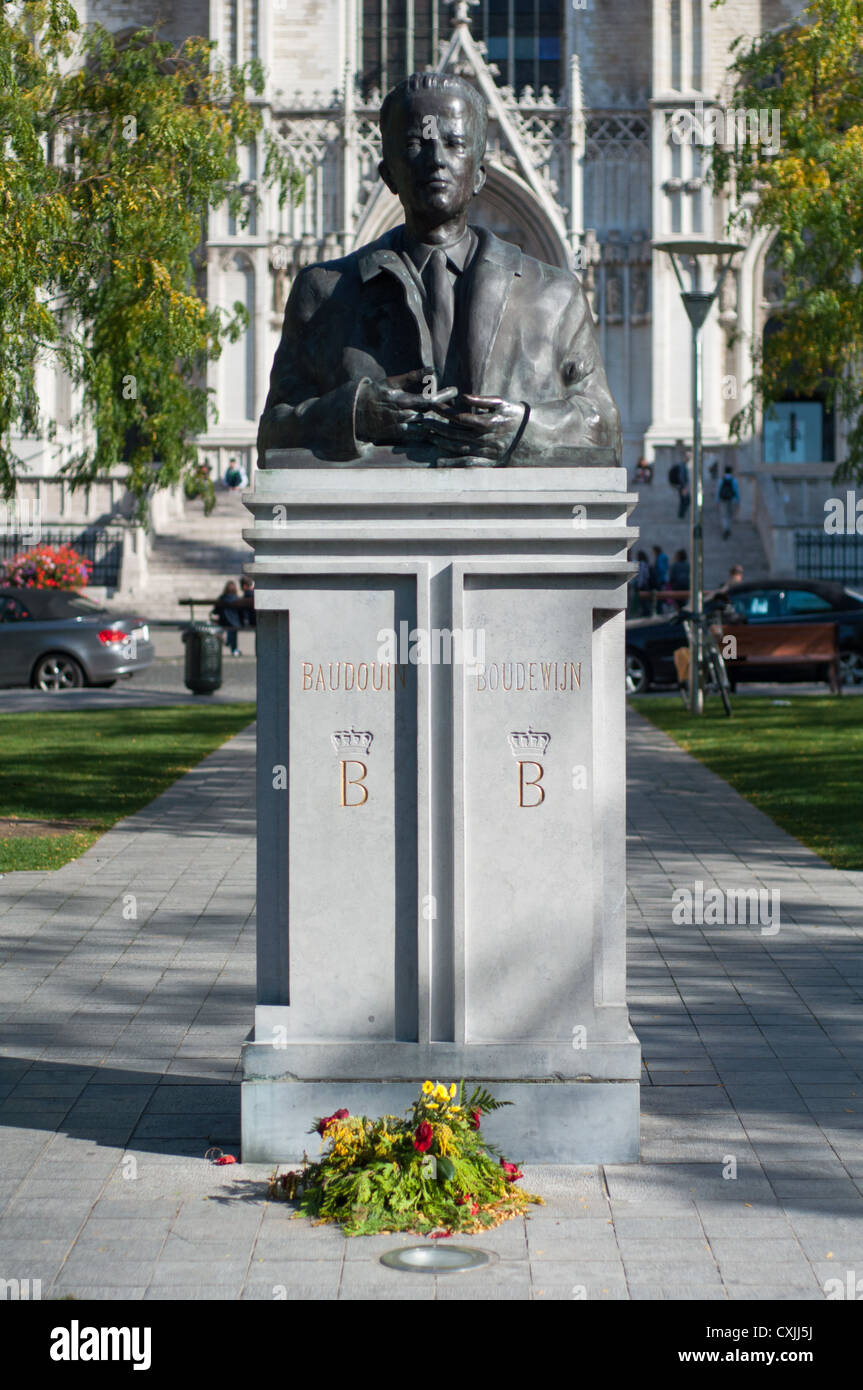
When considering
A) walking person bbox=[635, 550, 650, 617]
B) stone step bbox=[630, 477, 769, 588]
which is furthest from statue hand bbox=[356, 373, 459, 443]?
stone step bbox=[630, 477, 769, 588]

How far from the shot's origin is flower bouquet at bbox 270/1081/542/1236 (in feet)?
16.3

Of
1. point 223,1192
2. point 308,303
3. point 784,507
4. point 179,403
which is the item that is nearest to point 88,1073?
point 223,1192

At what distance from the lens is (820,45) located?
67.2 feet

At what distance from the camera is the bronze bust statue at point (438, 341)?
547cm

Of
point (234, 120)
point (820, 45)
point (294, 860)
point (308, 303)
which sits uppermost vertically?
point (820, 45)

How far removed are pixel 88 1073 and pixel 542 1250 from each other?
92.3 inches

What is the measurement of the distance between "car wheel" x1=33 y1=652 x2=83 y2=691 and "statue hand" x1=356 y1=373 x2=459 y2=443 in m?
21.6

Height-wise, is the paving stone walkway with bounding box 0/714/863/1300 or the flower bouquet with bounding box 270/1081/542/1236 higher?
the flower bouquet with bounding box 270/1081/542/1236

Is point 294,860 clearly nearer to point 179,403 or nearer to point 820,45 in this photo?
point 179,403

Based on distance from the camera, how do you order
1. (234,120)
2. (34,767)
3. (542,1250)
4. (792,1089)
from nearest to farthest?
(542,1250), (792,1089), (34,767), (234,120)

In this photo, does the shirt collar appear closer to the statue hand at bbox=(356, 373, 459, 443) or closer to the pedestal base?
the statue hand at bbox=(356, 373, 459, 443)

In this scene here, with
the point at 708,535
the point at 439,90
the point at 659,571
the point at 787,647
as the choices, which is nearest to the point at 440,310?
the point at 439,90

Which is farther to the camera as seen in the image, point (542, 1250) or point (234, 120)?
point (234, 120)

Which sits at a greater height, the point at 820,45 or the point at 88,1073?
the point at 820,45
